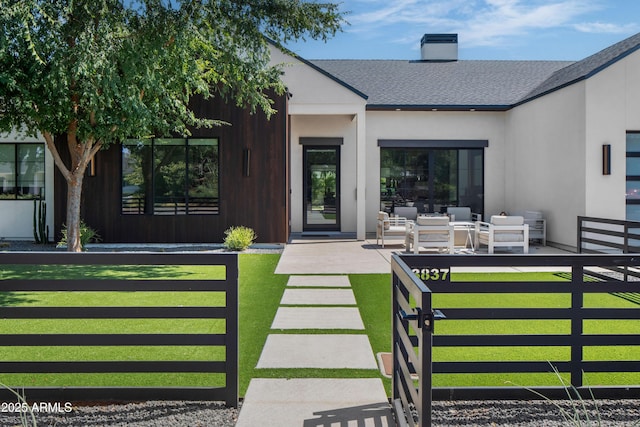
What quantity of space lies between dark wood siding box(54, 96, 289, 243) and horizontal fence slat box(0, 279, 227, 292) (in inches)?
367

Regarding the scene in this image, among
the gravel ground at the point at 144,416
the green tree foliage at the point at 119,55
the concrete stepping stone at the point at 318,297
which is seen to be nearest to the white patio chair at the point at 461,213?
the green tree foliage at the point at 119,55

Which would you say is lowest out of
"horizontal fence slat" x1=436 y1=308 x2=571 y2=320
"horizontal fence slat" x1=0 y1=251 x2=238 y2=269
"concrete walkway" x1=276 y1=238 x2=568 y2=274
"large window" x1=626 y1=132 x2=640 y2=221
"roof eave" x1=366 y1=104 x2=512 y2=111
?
"concrete walkway" x1=276 y1=238 x2=568 y2=274

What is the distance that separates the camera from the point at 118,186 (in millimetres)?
12617

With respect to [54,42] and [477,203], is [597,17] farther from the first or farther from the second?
[54,42]

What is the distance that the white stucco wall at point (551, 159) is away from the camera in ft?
36.9

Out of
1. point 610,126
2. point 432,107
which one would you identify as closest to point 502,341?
point 610,126

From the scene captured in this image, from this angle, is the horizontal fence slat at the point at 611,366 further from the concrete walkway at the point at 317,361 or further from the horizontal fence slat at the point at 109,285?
the horizontal fence slat at the point at 109,285

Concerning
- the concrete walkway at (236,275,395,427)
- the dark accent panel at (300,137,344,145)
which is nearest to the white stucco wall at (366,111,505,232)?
the dark accent panel at (300,137,344,145)

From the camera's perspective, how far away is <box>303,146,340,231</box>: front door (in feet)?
52.3

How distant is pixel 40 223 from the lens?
12.8 m

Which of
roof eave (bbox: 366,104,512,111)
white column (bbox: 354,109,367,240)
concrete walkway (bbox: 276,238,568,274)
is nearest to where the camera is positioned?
concrete walkway (bbox: 276,238,568,274)

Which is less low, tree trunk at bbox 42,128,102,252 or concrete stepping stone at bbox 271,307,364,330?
tree trunk at bbox 42,128,102,252

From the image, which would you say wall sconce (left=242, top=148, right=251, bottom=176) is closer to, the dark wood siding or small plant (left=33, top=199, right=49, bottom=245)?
the dark wood siding

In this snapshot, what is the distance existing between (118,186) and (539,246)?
10.6m
